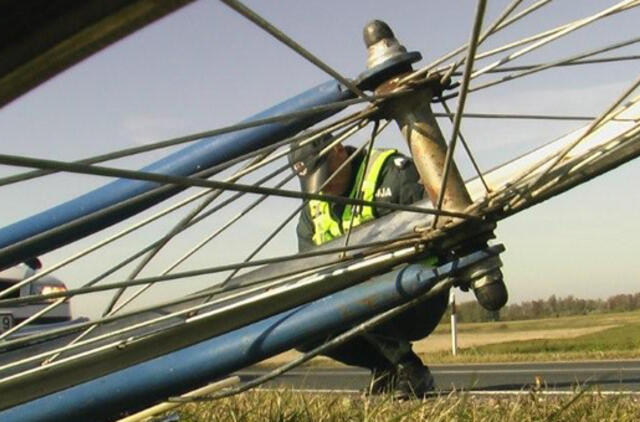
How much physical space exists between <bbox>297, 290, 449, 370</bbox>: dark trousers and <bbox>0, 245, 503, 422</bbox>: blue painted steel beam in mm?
1796

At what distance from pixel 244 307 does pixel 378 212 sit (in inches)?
65.6

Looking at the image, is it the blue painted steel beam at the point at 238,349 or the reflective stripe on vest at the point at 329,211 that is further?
the reflective stripe on vest at the point at 329,211

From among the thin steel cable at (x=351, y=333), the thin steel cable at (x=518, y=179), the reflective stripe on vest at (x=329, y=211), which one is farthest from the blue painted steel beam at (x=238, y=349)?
the reflective stripe on vest at (x=329, y=211)

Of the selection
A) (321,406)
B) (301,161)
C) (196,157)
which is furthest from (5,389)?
(321,406)

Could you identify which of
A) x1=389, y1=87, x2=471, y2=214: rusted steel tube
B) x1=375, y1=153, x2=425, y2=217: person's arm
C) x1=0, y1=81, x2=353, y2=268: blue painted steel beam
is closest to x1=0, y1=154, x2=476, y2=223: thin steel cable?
x1=389, y1=87, x2=471, y2=214: rusted steel tube

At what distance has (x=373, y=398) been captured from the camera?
4086 millimetres

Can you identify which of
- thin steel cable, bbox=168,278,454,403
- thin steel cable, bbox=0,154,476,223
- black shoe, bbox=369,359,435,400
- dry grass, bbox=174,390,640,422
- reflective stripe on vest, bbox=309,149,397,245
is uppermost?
reflective stripe on vest, bbox=309,149,397,245

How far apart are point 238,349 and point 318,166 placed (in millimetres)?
1267

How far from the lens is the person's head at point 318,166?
319 cm

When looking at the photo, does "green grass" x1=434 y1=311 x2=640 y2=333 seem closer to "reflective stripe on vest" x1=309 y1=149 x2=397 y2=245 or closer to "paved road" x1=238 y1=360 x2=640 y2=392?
"paved road" x1=238 y1=360 x2=640 y2=392

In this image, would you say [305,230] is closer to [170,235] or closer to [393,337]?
[393,337]

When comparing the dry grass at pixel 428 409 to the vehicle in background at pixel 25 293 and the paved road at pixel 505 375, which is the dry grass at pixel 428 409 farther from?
the vehicle in background at pixel 25 293

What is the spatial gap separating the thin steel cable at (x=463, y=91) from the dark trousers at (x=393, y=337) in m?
1.82

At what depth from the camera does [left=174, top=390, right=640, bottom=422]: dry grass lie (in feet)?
11.3
